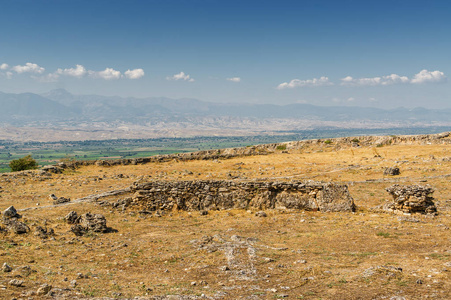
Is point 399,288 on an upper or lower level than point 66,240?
upper

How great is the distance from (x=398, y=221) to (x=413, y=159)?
2399cm

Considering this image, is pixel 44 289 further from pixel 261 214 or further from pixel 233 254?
pixel 261 214

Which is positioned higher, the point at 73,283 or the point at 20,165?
the point at 20,165

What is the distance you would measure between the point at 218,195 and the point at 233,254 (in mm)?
9634

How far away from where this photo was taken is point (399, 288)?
9086 millimetres

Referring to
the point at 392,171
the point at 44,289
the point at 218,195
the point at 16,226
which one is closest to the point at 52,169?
the point at 16,226

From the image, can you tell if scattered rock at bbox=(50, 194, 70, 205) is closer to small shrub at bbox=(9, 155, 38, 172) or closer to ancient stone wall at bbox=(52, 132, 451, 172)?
ancient stone wall at bbox=(52, 132, 451, 172)

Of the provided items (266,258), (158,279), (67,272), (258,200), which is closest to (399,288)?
(266,258)

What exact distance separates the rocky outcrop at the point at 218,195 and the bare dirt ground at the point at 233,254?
869 millimetres

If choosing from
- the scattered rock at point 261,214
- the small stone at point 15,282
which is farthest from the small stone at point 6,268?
the scattered rock at point 261,214

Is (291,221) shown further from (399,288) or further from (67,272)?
(67,272)

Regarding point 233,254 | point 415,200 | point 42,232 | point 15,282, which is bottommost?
point 42,232

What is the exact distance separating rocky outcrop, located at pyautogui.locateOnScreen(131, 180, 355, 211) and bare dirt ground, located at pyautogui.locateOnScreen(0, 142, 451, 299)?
869 millimetres

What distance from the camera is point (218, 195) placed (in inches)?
885
